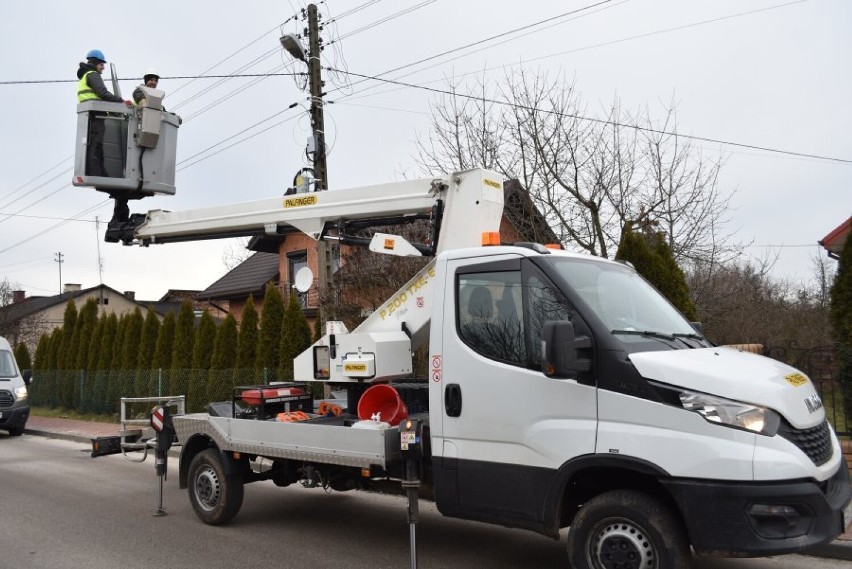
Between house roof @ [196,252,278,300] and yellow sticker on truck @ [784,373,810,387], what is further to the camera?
house roof @ [196,252,278,300]

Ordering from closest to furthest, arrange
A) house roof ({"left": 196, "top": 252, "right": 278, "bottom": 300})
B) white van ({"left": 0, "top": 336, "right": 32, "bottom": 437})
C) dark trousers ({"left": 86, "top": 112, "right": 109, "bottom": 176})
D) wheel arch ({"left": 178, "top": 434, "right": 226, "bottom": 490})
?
wheel arch ({"left": 178, "top": 434, "right": 226, "bottom": 490}), dark trousers ({"left": 86, "top": 112, "right": 109, "bottom": 176}), white van ({"left": 0, "top": 336, "right": 32, "bottom": 437}), house roof ({"left": 196, "top": 252, "right": 278, "bottom": 300})

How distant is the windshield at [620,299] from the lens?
190 inches

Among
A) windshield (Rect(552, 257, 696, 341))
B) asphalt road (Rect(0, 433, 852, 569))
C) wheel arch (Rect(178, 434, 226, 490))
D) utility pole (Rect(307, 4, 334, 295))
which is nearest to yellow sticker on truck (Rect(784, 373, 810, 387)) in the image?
windshield (Rect(552, 257, 696, 341))

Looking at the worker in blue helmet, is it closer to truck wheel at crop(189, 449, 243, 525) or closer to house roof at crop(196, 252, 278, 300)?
truck wheel at crop(189, 449, 243, 525)

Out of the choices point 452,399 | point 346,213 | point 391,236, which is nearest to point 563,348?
point 452,399

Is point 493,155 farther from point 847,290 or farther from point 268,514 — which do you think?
point 268,514

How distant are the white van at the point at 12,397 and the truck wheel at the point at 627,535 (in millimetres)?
15726

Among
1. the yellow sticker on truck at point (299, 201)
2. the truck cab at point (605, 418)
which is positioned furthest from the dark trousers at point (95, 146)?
the truck cab at point (605, 418)

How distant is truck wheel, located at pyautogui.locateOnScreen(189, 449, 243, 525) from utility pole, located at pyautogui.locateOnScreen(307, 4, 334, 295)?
6.46 metres

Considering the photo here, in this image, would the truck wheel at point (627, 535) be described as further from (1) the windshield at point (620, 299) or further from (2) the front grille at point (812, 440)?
(1) the windshield at point (620, 299)

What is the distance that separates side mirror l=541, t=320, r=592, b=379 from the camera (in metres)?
4.33

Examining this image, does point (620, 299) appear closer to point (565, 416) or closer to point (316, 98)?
point (565, 416)

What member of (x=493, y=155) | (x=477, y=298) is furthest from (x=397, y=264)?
(x=477, y=298)

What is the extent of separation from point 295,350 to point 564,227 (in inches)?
255
